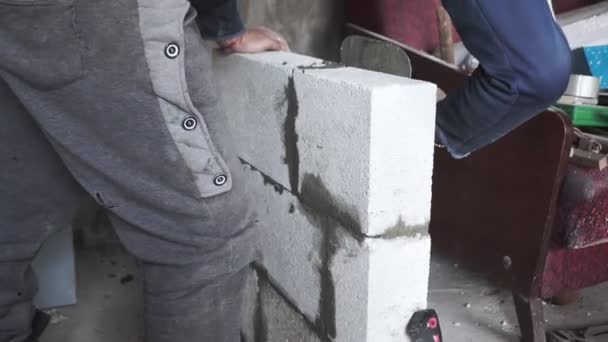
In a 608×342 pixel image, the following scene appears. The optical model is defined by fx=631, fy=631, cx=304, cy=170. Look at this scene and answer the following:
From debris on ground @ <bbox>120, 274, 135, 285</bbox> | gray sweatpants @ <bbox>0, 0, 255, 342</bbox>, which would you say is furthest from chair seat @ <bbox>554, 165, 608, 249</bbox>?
debris on ground @ <bbox>120, 274, 135, 285</bbox>

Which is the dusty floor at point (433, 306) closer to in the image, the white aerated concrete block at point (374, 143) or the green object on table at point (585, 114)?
the green object on table at point (585, 114)

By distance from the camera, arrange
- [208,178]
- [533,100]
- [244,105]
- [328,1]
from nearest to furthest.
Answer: [208,178]
[533,100]
[244,105]
[328,1]

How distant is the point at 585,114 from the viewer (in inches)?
64.9

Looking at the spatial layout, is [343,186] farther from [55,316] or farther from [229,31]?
[55,316]

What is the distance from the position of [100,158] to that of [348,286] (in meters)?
0.45

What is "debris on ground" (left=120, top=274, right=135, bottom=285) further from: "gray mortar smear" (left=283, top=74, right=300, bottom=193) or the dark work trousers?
the dark work trousers

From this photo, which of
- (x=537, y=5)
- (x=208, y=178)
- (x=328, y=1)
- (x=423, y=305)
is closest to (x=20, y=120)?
(x=208, y=178)

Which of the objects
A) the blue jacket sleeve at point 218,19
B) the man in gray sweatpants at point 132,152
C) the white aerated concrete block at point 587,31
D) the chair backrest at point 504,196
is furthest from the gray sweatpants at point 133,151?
the white aerated concrete block at point 587,31

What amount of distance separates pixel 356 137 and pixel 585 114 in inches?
38.2

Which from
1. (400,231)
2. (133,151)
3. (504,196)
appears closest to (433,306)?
(504,196)

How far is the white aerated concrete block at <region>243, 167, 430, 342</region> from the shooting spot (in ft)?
3.28

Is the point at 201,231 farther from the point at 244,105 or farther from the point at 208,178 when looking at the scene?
the point at 244,105

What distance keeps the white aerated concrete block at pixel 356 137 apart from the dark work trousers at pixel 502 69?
0.23 metres

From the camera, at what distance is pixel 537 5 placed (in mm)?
1091
